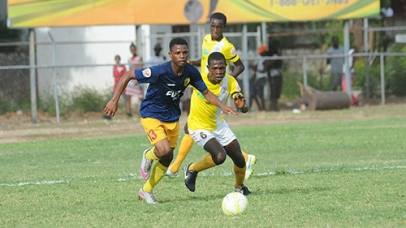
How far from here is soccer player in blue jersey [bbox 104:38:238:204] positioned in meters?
9.29

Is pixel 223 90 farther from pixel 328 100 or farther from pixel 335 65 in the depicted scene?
pixel 335 65

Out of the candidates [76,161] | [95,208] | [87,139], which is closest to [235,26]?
[87,139]

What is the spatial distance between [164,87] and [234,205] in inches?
75.3

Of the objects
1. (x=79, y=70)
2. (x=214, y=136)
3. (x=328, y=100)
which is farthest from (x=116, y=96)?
(x=79, y=70)

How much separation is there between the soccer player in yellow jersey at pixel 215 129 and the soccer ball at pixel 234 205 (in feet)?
4.78

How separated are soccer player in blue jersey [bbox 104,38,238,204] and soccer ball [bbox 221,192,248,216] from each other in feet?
4.13

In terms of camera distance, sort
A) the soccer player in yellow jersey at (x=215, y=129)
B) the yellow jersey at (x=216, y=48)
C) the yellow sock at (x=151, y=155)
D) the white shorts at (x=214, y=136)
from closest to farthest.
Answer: the yellow sock at (x=151, y=155), the soccer player in yellow jersey at (x=215, y=129), the white shorts at (x=214, y=136), the yellow jersey at (x=216, y=48)

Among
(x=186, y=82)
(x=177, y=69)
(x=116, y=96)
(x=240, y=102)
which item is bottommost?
(x=240, y=102)

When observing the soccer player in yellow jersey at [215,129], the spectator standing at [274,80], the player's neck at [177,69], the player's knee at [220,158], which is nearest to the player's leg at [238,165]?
the soccer player in yellow jersey at [215,129]

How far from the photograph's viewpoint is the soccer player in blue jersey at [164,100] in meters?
9.29

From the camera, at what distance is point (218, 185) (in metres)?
10.8

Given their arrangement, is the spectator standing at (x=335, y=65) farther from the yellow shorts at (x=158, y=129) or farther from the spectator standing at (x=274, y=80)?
the yellow shorts at (x=158, y=129)

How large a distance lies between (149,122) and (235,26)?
25422 millimetres

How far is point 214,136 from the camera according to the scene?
33.0 feet
